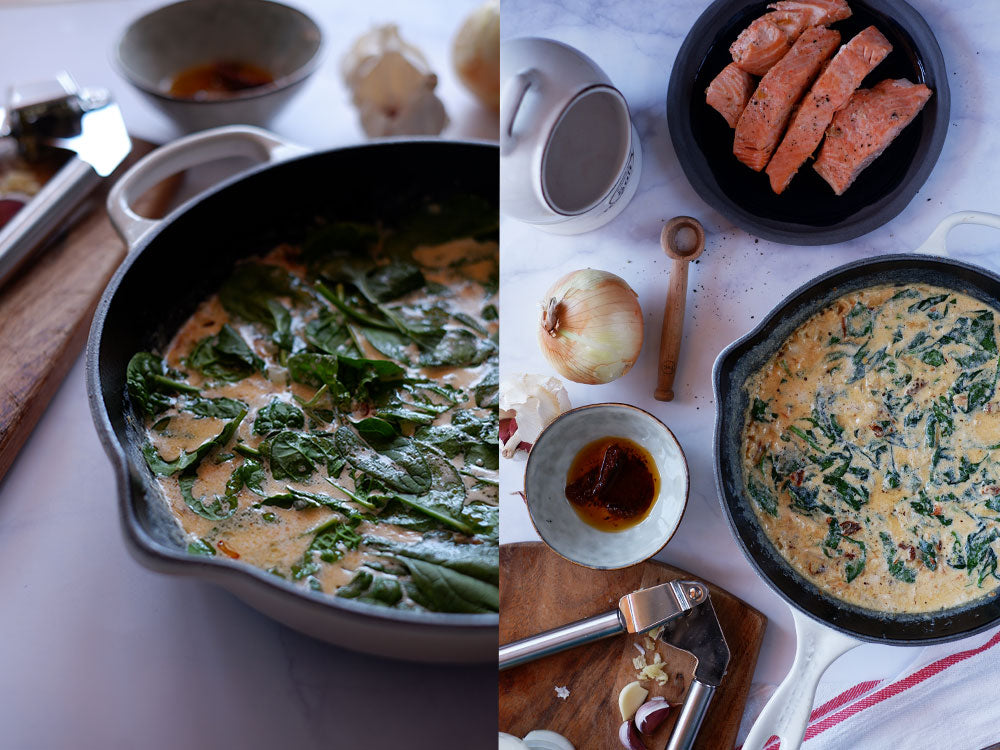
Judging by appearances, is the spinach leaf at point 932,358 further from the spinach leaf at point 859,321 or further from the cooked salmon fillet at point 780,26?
the cooked salmon fillet at point 780,26

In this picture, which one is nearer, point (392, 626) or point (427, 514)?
point (392, 626)

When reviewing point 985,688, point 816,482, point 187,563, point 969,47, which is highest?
point 969,47

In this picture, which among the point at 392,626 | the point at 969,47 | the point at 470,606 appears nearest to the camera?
the point at 392,626

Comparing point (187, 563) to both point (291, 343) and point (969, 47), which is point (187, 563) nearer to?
point (291, 343)

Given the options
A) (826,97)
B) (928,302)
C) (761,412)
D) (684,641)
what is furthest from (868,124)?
(684,641)

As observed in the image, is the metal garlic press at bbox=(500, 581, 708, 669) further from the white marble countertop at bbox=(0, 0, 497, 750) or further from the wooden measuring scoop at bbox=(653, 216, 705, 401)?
the wooden measuring scoop at bbox=(653, 216, 705, 401)

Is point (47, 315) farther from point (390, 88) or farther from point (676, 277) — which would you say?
point (676, 277)

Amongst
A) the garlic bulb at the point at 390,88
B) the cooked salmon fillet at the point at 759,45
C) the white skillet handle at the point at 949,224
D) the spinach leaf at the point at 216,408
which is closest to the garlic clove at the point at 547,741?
the spinach leaf at the point at 216,408

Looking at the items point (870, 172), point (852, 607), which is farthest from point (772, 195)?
point (852, 607)
